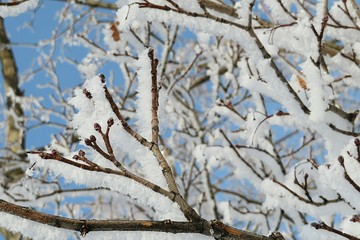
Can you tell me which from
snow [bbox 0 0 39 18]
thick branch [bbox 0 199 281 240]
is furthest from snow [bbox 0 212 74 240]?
snow [bbox 0 0 39 18]

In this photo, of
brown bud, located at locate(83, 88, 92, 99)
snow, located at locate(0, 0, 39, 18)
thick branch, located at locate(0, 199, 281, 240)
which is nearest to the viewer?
thick branch, located at locate(0, 199, 281, 240)

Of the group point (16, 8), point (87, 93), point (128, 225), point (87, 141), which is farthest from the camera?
point (16, 8)

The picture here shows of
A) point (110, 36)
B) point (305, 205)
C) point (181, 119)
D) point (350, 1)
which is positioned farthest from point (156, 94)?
point (181, 119)

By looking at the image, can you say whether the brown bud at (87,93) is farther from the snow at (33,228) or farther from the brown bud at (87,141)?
the snow at (33,228)

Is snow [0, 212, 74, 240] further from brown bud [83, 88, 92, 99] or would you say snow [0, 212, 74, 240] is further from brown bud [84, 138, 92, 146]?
brown bud [83, 88, 92, 99]

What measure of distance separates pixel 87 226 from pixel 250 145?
6.46ft

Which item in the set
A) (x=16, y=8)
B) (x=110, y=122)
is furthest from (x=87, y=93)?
(x=16, y=8)

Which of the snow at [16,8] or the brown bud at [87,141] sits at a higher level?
the snow at [16,8]

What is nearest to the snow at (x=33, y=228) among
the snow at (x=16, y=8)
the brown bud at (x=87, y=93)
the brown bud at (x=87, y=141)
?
the brown bud at (x=87, y=141)

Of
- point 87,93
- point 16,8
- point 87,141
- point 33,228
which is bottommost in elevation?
point 33,228

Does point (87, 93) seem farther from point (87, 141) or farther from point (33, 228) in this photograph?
point (33, 228)

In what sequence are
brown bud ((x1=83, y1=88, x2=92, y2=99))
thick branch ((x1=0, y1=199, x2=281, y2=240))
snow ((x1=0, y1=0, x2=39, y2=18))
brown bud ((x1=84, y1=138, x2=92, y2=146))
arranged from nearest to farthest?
thick branch ((x1=0, y1=199, x2=281, y2=240)), brown bud ((x1=84, y1=138, x2=92, y2=146)), brown bud ((x1=83, y1=88, x2=92, y2=99)), snow ((x1=0, y1=0, x2=39, y2=18))

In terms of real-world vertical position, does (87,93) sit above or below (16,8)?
below

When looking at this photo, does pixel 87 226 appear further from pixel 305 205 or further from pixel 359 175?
pixel 305 205
